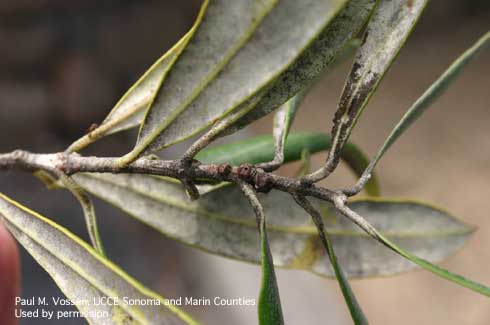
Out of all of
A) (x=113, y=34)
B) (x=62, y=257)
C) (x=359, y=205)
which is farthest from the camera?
(x=113, y=34)

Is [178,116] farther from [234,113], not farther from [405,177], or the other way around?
[405,177]

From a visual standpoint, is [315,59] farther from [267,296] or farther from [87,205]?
[87,205]

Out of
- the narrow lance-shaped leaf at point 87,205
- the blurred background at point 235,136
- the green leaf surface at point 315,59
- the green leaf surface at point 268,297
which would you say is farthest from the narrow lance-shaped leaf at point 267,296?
the blurred background at point 235,136

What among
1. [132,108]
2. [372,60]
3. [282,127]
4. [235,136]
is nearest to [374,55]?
[372,60]

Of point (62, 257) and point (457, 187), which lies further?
point (457, 187)

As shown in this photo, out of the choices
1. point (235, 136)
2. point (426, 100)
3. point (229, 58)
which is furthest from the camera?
point (235, 136)

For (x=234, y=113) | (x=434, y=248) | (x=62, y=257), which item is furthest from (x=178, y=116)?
(x=434, y=248)
